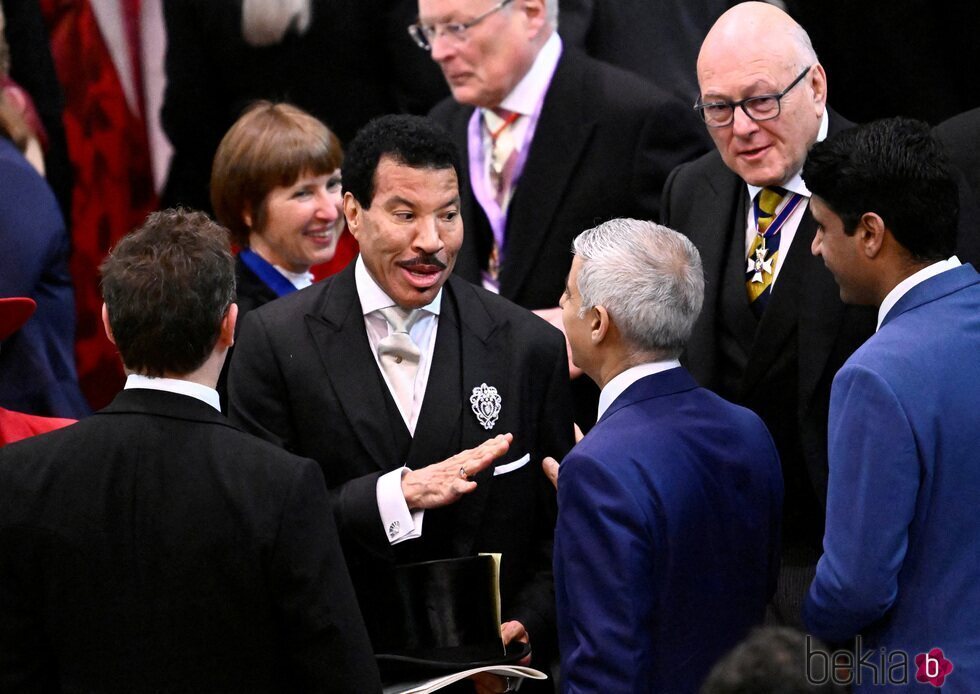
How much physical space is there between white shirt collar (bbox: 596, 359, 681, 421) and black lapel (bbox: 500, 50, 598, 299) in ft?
4.36

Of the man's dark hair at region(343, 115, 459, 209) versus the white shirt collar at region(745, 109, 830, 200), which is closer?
the man's dark hair at region(343, 115, 459, 209)

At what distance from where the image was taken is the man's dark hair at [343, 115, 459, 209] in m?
3.36

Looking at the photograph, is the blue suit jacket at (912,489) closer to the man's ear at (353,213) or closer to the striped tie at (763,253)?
the striped tie at (763,253)

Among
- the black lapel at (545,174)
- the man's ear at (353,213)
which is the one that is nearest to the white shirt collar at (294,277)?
the black lapel at (545,174)

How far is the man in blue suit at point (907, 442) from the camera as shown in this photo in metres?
2.74

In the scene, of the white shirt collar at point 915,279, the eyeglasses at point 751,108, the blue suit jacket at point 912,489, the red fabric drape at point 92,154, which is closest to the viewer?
the blue suit jacket at point 912,489

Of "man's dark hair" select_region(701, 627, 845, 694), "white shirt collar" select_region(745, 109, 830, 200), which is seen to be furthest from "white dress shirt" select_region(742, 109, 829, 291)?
"man's dark hair" select_region(701, 627, 845, 694)

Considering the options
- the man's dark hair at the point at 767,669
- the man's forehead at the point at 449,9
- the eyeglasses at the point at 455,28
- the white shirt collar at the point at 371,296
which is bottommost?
the man's dark hair at the point at 767,669

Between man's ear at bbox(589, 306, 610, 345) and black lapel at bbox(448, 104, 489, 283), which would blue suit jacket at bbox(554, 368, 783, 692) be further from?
black lapel at bbox(448, 104, 489, 283)

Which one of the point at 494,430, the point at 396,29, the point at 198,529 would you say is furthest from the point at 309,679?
the point at 396,29

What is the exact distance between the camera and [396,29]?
502 cm

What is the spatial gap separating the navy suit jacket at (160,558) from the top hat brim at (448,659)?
1.72 feet

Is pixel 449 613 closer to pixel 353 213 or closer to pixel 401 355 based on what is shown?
pixel 401 355

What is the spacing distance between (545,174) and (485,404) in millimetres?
1210
